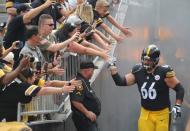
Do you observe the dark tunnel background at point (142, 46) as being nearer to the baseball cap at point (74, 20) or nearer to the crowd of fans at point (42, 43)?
the crowd of fans at point (42, 43)

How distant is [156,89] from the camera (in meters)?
8.59

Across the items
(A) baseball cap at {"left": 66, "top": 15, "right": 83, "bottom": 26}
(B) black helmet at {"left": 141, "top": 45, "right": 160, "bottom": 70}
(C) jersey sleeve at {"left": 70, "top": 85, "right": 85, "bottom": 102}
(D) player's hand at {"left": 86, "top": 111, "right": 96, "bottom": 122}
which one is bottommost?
(D) player's hand at {"left": 86, "top": 111, "right": 96, "bottom": 122}

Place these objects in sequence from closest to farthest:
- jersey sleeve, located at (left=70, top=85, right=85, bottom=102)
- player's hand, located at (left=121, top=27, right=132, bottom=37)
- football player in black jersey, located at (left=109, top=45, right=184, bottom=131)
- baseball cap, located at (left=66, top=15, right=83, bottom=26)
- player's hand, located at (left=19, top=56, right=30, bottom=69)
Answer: player's hand, located at (left=19, top=56, right=30, bottom=69)
jersey sleeve, located at (left=70, top=85, right=85, bottom=102)
baseball cap, located at (left=66, top=15, right=83, bottom=26)
football player in black jersey, located at (left=109, top=45, right=184, bottom=131)
player's hand, located at (left=121, top=27, right=132, bottom=37)

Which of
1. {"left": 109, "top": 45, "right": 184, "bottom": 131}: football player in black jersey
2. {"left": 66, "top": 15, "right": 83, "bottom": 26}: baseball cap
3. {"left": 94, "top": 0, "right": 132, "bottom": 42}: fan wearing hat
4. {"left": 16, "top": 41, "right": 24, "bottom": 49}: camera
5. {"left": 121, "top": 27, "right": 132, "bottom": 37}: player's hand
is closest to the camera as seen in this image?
{"left": 16, "top": 41, "right": 24, "bottom": 49}: camera

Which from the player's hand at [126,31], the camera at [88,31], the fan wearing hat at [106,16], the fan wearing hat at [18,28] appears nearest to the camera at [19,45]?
the fan wearing hat at [18,28]

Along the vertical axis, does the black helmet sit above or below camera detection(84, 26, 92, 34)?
below

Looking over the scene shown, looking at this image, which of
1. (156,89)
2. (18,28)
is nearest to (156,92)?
(156,89)

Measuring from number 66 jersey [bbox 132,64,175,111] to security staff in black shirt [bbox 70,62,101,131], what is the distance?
2.73ft

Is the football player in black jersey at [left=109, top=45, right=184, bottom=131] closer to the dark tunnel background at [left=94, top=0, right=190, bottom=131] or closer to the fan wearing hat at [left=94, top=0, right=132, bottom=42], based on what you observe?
the fan wearing hat at [left=94, top=0, right=132, bottom=42]

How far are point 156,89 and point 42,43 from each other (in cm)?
213

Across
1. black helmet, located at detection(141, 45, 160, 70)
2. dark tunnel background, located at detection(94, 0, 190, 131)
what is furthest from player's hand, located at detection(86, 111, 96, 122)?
dark tunnel background, located at detection(94, 0, 190, 131)

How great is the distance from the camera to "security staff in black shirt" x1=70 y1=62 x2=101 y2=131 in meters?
8.26

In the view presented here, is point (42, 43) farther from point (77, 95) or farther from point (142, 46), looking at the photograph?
point (142, 46)

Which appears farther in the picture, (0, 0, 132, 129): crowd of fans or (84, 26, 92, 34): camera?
(84, 26, 92, 34): camera
